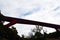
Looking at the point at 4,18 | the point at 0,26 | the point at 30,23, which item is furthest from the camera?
the point at 30,23

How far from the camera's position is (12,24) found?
26.7 meters

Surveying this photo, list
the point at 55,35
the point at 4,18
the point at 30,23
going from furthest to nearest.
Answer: the point at 55,35 → the point at 30,23 → the point at 4,18

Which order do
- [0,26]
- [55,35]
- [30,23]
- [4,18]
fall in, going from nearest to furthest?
[0,26], [4,18], [30,23], [55,35]

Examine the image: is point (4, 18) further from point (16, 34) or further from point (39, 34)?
point (39, 34)

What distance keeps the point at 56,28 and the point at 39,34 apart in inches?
318

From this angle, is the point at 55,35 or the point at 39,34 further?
the point at 55,35

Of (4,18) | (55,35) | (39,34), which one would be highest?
(4,18)

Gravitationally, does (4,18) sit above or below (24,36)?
above

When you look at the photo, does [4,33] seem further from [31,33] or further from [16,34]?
[31,33]

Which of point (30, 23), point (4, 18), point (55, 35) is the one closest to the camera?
point (4, 18)

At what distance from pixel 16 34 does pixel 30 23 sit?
3496 mm

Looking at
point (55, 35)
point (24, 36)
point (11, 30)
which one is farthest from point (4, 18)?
point (55, 35)

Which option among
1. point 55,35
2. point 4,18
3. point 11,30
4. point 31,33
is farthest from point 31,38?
point 55,35

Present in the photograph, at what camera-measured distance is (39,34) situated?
24.1m
